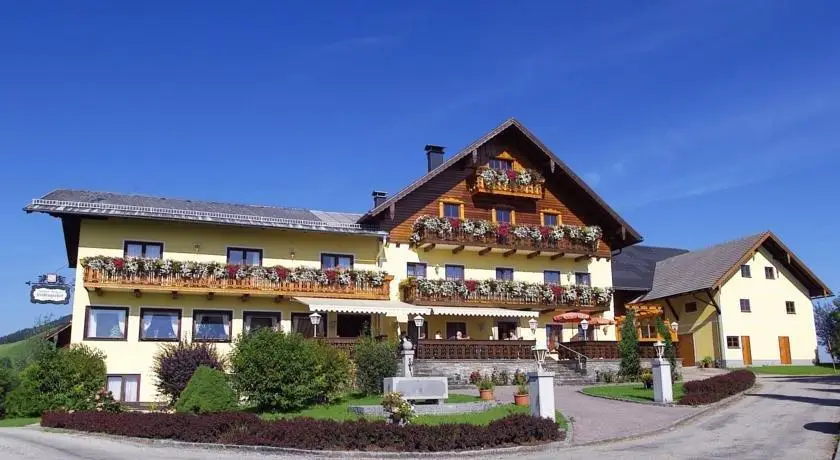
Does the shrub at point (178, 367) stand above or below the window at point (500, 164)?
below

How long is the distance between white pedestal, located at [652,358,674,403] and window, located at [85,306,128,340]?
2106 centimetres

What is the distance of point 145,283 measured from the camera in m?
31.4

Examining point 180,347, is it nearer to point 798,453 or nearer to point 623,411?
point 623,411

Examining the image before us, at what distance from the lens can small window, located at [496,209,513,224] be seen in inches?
1551

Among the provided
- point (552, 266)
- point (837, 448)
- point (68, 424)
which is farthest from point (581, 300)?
point (68, 424)

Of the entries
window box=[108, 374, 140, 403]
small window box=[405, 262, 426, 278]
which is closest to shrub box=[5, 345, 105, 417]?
window box=[108, 374, 140, 403]

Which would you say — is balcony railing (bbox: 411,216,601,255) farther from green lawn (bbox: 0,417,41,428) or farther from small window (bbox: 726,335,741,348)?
green lawn (bbox: 0,417,41,428)

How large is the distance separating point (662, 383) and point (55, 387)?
20379mm

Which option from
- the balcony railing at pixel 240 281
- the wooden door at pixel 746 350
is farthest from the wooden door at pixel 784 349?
the balcony railing at pixel 240 281

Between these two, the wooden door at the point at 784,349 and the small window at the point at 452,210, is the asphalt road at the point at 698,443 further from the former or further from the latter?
the wooden door at the point at 784,349

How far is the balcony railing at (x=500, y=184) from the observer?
38250 mm

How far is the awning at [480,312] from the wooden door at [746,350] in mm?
13402

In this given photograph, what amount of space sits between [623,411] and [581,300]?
15.4m

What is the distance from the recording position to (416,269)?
123ft
